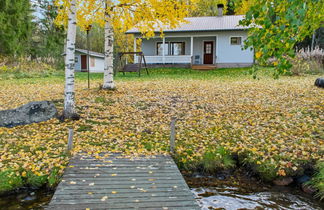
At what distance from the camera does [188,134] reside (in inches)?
258

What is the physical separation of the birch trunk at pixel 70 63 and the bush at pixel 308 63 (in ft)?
49.9

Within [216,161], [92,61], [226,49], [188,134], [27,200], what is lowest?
[27,200]

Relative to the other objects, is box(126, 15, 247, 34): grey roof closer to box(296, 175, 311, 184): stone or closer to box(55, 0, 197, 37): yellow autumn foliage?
box(55, 0, 197, 37): yellow autumn foliage

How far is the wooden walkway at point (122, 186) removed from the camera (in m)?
3.56

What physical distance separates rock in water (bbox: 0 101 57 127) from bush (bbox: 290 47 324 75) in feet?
51.4

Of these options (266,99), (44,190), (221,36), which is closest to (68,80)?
(44,190)

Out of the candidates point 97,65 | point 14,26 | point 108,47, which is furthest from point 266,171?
point 97,65

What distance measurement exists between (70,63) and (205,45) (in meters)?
19.4

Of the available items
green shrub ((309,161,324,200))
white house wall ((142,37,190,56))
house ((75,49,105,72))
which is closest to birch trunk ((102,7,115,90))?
green shrub ((309,161,324,200))

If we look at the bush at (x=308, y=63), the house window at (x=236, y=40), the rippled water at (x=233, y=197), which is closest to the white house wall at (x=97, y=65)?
the house window at (x=236, y=40)

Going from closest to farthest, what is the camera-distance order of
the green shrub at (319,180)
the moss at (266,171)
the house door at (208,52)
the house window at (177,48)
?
the green shrub at (319,180), the moss at (266,171), the house door at (208,52), the house window at (177,48)

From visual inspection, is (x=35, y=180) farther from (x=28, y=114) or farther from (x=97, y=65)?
(x=97, y=65)

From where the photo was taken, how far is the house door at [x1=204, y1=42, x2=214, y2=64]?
Answer: 81.1 ft

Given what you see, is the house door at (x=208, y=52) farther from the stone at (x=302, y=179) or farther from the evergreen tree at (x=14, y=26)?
the stone at (x=302, y=179)
